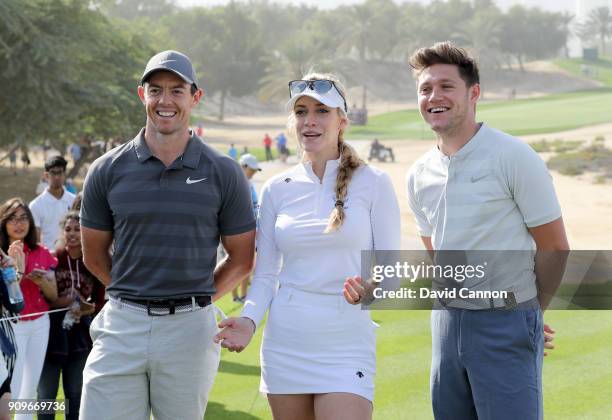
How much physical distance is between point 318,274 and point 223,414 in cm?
394

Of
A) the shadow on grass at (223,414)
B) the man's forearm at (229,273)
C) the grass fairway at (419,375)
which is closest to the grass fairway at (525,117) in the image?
the grass fairway at (419,375)

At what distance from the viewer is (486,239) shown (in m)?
3.80

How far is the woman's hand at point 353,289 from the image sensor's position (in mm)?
3922

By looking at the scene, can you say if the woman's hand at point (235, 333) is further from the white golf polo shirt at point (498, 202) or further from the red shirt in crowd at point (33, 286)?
the red shirt in crowd at point (33, 286)

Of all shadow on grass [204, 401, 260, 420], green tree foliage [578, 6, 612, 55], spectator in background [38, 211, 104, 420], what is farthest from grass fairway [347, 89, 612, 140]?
spectator in background [38, 211, 104, 420]

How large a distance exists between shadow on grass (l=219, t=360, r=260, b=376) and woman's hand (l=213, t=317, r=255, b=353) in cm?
491

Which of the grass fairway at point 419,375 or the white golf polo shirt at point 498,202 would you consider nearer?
the white golf polo shirt at point 498,202

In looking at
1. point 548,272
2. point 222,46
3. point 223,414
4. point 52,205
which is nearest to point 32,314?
point 223,414

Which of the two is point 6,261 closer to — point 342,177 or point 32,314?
point 32,314

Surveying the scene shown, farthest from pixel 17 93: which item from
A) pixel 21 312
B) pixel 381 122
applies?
pixel 381 122

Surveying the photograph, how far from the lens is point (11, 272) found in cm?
607

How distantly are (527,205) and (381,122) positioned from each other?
88.5 m

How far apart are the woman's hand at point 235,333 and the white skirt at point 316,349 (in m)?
0.12

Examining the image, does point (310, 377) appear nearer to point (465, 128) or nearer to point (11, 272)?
point (465, 128)
